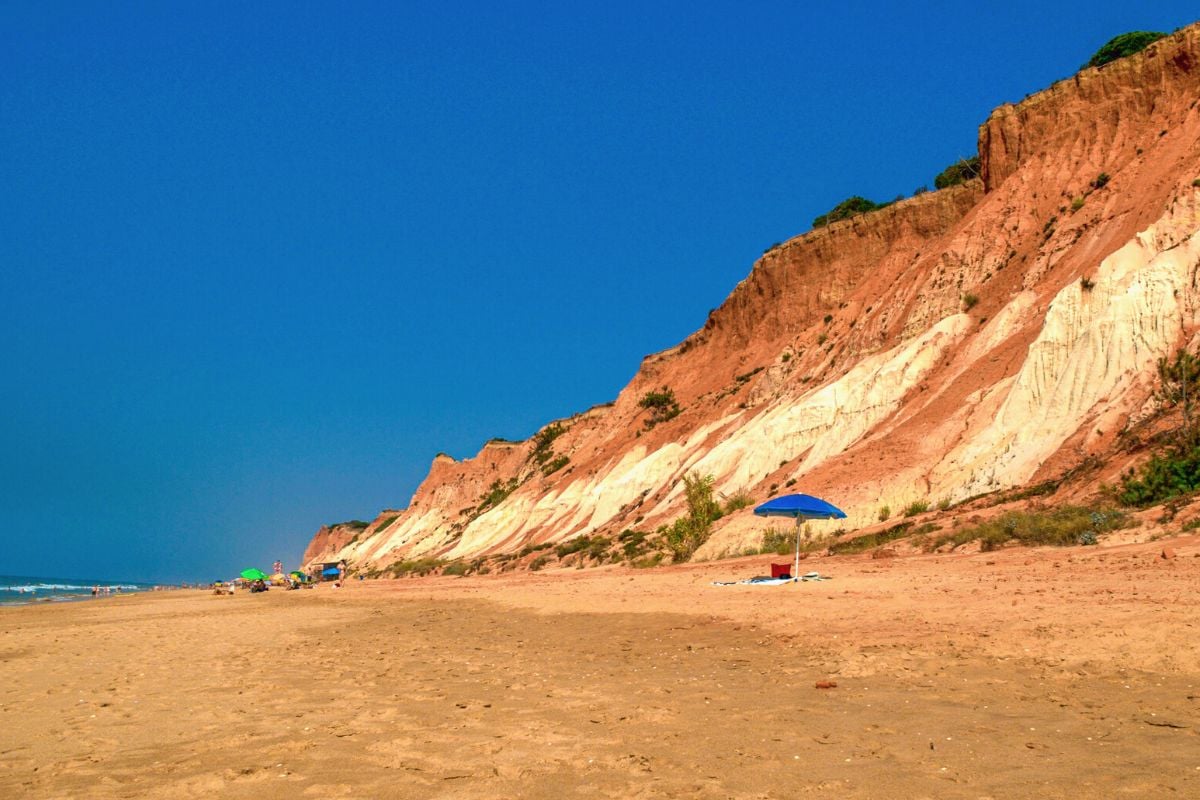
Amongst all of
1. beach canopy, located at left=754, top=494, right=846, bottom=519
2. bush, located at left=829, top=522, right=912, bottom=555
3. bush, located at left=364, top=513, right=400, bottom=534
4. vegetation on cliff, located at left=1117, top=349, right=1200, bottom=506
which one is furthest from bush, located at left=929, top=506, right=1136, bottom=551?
bush, located at left=364, top=513, right=400, bottom=534

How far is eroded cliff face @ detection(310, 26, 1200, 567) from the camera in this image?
24703 mm

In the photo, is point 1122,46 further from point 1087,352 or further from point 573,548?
point 573,548

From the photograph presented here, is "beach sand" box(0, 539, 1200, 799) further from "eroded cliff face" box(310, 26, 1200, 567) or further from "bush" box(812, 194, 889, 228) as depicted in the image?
"bush" box(812, 194, 889, 228)

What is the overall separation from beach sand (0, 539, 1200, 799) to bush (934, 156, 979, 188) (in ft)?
135

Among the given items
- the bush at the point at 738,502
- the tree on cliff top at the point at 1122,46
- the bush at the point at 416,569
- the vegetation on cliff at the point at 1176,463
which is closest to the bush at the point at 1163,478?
the vegetation on cliff at the point at 1176,463

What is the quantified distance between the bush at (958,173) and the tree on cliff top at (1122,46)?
7399 mm

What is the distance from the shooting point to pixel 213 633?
16281mm

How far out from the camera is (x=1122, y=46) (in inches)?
1783

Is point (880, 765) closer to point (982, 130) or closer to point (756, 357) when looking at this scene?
point (982, 130)

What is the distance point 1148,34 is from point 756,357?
2679 centimetres

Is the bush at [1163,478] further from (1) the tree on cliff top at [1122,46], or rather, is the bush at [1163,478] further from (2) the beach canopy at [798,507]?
(1) the tree on cliff top at [1122,46]

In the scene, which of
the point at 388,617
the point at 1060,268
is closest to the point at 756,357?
the point at 1060,268

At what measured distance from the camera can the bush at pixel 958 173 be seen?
49.8m

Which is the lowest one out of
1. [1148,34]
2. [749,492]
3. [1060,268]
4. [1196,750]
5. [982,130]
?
[1196,750]
